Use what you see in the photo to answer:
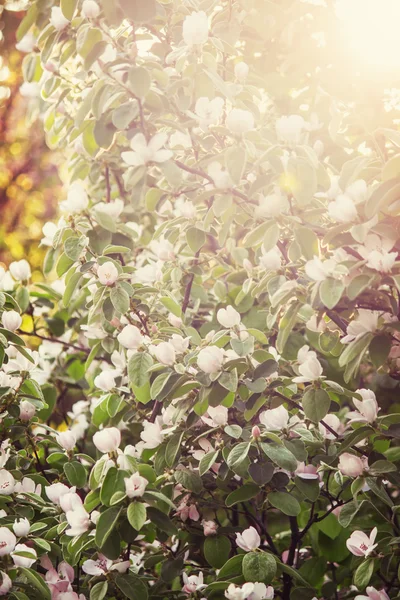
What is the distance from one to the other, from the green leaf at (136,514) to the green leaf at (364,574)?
50 centimetres

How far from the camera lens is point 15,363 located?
1.68 m

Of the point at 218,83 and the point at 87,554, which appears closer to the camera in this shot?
the point at 218,83

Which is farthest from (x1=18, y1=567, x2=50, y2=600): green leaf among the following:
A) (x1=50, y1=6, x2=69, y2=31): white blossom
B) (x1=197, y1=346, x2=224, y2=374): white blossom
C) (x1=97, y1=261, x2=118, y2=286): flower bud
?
(x1=50, y1=6, x2=69, y2=31): white blossom

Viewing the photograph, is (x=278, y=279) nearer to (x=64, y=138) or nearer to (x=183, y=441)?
(x=183, y=441)

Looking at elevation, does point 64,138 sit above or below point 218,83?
below

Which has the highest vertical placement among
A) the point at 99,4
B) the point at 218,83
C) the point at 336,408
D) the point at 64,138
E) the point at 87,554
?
the point at 99,4

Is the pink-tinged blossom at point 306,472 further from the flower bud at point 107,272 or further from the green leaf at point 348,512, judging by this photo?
the flower bud at point 107,272

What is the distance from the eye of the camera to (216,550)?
1.52 m

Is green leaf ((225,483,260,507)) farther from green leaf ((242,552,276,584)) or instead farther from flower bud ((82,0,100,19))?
flower bud ((82,0,100,19))

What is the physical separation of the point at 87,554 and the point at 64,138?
1.57m

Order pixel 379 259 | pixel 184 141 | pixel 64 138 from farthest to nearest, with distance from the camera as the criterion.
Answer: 1. pixel 64 138
2. pixel 184 141
3. pixel 379 259

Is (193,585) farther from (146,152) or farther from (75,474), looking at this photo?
(146,152)

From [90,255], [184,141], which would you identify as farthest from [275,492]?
[184,141]

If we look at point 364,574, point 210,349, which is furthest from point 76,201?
point 364,574
